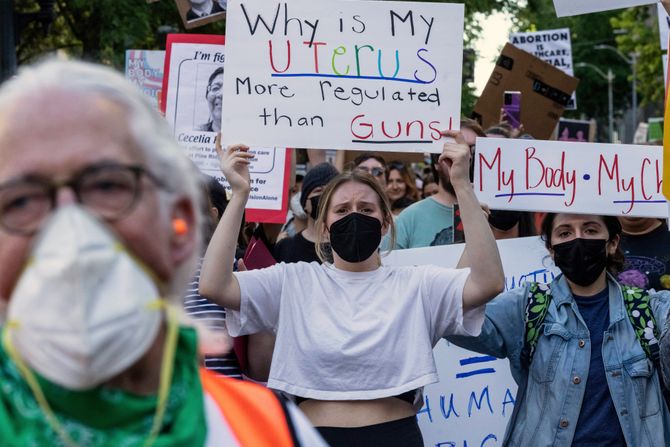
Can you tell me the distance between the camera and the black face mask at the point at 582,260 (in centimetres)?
425

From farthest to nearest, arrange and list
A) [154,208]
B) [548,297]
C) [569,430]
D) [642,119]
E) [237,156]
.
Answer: [642,119], [237,156], [548,297], [569,430], [154,208]

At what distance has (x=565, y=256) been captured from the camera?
4293 millimetres

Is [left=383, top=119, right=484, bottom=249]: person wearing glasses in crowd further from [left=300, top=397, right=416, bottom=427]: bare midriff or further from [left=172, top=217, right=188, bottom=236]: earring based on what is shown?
[left=172, top=217, right=188, bottom=236]: earring

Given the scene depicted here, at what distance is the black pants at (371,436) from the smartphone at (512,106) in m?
5.41

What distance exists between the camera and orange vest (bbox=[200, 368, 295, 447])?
5.94ft

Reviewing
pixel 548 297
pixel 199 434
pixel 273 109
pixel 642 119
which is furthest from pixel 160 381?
pixel 642 119

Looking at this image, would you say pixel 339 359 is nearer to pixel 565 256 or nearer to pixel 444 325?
pixel 444 325

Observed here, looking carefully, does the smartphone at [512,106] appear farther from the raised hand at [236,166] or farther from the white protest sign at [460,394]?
the raised hand at [236,166]

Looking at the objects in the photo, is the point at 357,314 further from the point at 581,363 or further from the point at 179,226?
the point at 179,226

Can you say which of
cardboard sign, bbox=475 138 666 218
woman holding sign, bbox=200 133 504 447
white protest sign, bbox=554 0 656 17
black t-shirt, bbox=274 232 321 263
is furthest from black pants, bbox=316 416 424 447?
white protest sign, bbox=554 0 656 17

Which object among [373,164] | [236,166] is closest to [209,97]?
[373,164]

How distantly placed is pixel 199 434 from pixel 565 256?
9.25 ft

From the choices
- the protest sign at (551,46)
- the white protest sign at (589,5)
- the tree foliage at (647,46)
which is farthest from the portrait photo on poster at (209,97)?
the tree foliage at (647,46)

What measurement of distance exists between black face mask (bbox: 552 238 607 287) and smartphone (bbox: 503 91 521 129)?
4.80 meters
